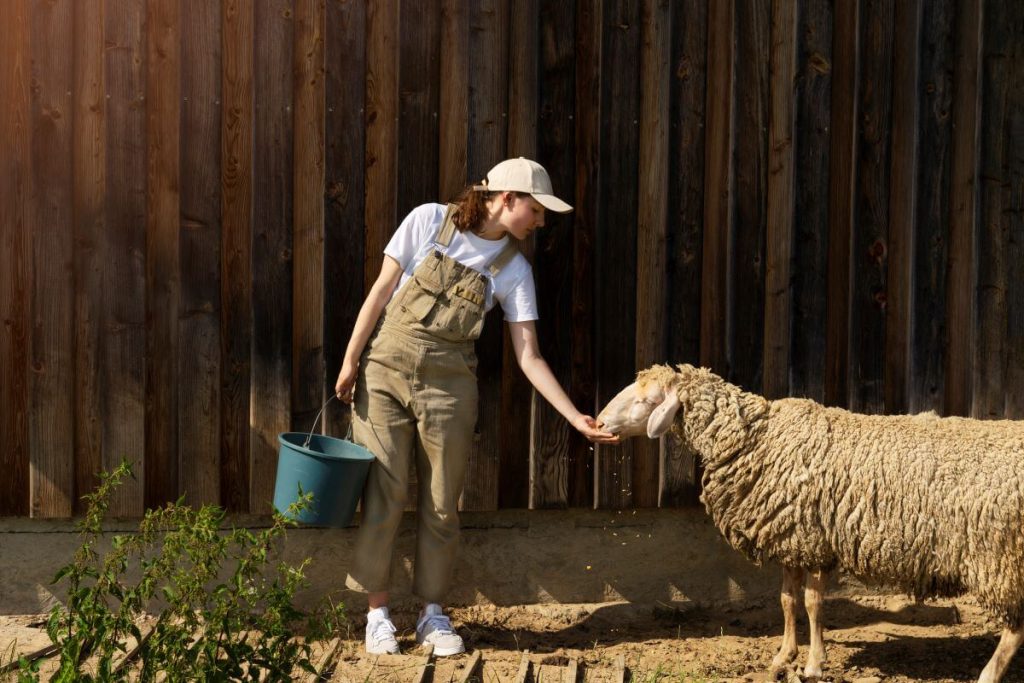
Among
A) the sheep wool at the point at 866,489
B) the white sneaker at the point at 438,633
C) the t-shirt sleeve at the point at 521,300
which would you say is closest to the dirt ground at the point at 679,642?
the white sneaker at the point at 438,633

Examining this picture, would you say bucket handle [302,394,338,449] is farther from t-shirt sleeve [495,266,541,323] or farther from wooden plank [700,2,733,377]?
wooden plank [700,2,733,377]

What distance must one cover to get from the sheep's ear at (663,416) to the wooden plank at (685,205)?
760 millimetres

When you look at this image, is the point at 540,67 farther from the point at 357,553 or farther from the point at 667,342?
the point at 357,553

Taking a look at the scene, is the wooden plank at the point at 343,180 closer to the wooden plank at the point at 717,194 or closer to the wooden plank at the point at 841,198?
the wooden plank at the point at 717,194

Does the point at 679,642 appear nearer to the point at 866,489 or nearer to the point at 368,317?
the point at 866,489

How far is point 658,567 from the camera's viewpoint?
20.0ft

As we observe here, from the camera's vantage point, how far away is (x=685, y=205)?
5887 mm

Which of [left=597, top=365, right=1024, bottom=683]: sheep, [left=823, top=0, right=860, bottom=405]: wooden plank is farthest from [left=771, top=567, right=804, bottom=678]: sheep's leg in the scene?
[left=823, top=0, right=860, bottom=405]: wooden plank

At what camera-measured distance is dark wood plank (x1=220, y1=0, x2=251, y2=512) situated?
5.43 m

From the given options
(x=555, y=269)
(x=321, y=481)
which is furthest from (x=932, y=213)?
(x=321, y=481)

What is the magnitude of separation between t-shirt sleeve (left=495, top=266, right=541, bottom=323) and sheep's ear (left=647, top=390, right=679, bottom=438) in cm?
73

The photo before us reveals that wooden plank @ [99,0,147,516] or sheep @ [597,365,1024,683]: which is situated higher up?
wooden plank @ [99,0,147,516]

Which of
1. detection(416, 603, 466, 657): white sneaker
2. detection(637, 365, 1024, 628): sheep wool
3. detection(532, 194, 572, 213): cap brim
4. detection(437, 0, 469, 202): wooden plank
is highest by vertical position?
detection(437, 0, 469, 202): wooden plank

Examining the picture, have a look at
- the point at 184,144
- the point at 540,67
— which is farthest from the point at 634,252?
the point at 184,144
